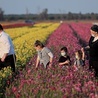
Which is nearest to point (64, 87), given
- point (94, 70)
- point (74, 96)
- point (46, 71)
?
point (74, 96)

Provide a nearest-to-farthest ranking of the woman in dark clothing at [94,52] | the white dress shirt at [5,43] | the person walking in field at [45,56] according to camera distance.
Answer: the woman in dark clothing at [94,52] < the white dress shirt at [5,43] < the person walking in field at [45,56]

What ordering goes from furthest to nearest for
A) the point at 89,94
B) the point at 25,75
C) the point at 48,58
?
the point at 48,58 < the point at 25,75 < the point at 89,94

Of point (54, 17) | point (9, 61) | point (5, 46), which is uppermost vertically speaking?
point (5, 46)

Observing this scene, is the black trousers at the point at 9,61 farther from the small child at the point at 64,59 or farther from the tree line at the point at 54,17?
the tree line at the point at 54,17

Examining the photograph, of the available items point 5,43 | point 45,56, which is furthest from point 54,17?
point 5,43

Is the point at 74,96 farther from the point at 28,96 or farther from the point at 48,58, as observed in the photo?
the point at 48,58

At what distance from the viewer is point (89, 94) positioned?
673cm

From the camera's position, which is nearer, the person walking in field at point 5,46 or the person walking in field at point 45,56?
the person walking in field at point 5,46

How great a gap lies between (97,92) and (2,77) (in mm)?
3031

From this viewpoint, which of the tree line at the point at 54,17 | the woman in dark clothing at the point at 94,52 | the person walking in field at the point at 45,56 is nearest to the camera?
the woman in dark clothing at the point at 94,52

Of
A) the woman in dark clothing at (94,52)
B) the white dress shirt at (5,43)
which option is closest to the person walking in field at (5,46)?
the white dress shirt at (5,43)

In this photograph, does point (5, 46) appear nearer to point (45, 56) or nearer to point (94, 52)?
point (45, 56)

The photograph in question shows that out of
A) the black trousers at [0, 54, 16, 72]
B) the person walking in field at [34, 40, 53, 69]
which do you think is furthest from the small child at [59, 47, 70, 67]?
the black trousers at [0, 54, 16, 72]

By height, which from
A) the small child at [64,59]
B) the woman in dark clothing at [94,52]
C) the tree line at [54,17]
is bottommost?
the tree line at [54,17]
